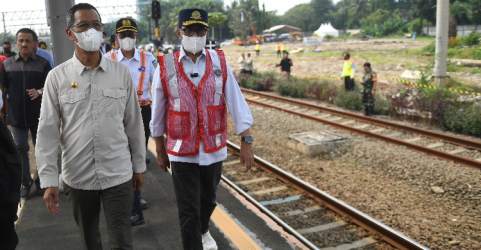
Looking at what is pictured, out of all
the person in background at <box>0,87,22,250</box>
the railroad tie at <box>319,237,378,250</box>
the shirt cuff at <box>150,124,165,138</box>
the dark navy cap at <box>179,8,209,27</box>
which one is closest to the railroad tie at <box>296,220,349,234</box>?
the railroad tie at <box>319,237,378,250</box>

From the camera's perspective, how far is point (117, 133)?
288 centimetres

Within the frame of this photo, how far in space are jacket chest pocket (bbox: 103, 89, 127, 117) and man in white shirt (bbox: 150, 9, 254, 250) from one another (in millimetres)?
511

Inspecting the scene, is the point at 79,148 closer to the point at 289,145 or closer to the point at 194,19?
the point at 194,19

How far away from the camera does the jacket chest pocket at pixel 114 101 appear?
285cm

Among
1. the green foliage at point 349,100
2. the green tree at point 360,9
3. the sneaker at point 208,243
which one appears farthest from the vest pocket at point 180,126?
the green tree at point 360,9

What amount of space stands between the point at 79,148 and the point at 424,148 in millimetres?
7787

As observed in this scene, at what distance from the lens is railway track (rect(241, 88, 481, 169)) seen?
334 inches

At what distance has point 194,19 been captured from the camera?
3.40 metres

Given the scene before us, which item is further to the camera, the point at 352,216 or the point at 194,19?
the point at 352,216

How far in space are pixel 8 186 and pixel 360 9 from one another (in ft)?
372

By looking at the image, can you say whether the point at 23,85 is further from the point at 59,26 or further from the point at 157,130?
the point at 157,130

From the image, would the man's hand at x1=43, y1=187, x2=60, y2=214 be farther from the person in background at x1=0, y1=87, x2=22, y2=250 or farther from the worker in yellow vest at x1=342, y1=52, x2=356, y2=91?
the worker in yellow vest at x1=342, y1=52, x2=356, y2=91

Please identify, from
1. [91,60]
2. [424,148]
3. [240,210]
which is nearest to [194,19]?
[91,60]

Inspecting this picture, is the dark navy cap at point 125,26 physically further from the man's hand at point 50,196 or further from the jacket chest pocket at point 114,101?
the man's hand at point 50,196
